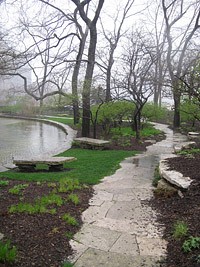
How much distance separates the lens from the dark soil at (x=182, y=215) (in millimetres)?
2933

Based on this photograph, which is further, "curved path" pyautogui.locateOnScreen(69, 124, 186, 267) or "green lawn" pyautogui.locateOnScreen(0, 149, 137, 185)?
"green lawn" pyautogui.locateOnScreen(0, 149, 137, 185)

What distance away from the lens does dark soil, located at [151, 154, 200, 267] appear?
293 cm

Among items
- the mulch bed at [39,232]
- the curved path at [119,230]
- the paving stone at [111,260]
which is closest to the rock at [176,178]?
the curved path at [119,230]

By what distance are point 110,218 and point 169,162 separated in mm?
2875

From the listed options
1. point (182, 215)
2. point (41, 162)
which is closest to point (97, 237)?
point (182, 215)

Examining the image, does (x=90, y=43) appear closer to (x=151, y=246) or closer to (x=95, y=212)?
(x=95, y=212)

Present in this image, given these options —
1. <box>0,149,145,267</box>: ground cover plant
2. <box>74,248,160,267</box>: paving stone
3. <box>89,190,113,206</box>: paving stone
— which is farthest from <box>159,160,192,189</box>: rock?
<box>74,248,160,267</box>: paving stone

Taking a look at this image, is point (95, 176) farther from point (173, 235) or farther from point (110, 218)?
point (173, 235)

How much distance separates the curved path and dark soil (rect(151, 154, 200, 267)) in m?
0.12

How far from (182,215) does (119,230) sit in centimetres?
92

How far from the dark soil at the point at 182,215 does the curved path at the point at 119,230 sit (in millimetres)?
116

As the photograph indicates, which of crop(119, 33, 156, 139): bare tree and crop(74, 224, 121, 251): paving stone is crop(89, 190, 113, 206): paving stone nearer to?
crop(74, 224, 121, 251): paving stone

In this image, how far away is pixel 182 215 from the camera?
3.99 metres

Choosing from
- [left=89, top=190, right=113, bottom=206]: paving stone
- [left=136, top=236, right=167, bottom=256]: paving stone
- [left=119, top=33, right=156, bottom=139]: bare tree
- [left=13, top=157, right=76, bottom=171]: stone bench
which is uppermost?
[left=119, top=33, right=156, bottom=139]: bare tree
